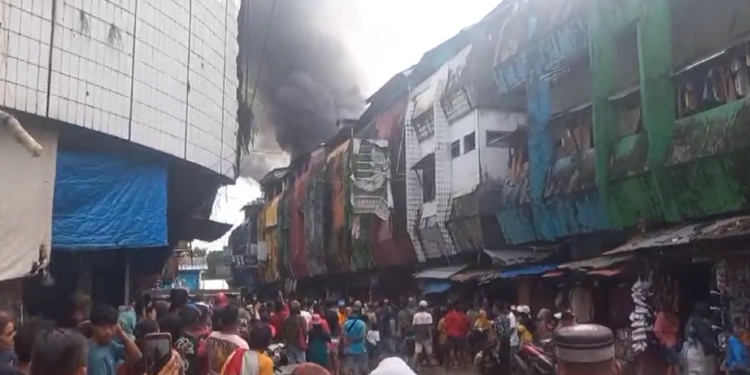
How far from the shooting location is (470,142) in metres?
21.0

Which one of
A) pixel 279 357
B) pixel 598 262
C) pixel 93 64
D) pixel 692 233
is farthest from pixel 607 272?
pixel 93 64

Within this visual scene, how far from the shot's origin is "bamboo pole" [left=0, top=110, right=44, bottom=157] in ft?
33.9

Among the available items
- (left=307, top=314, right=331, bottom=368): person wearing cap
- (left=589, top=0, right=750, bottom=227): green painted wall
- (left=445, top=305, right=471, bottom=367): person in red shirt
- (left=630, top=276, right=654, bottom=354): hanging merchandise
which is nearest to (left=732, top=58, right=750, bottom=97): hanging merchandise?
(left=589, top=0, right=750, bottom=227): green painted wall

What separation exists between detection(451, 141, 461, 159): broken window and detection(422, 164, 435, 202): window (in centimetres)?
206

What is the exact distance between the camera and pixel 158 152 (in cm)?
1416

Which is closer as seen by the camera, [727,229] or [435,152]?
[727,229]

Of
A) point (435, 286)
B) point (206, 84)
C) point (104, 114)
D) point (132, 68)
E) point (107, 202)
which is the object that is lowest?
point (435, 286)

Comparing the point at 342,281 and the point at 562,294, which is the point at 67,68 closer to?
the point at 562,294

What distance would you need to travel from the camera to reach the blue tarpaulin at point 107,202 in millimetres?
12531

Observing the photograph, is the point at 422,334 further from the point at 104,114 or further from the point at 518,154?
the point at 104,114

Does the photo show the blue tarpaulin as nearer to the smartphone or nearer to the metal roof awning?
the smartphone

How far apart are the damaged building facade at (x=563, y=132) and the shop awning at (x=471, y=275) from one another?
0.87m

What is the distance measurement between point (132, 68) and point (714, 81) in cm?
891

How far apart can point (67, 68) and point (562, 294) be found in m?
9.84
